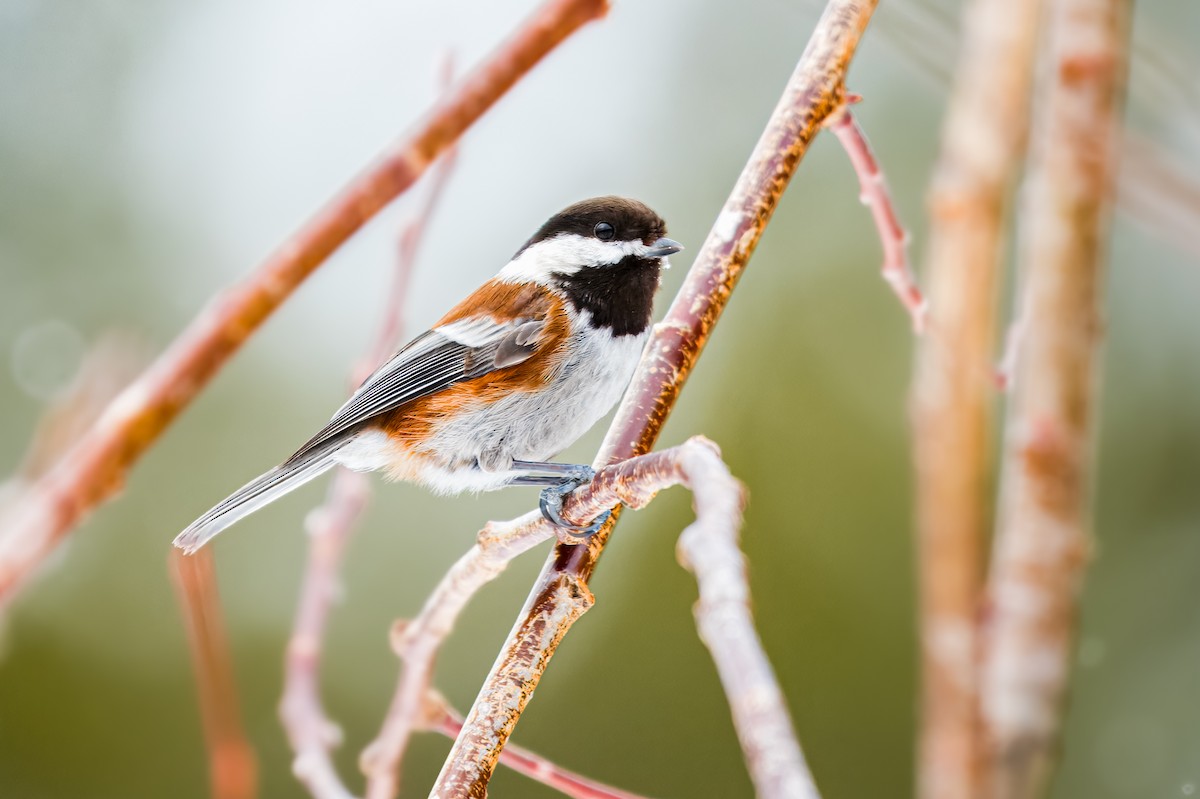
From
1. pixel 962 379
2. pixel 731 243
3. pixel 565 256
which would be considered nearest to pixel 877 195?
pixel 731 243

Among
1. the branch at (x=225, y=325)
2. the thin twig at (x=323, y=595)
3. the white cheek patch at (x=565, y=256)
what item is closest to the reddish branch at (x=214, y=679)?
the branch at (x=225, y=325)

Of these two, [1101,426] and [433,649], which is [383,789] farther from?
[1101,426]

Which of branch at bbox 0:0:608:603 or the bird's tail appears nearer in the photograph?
branch at bbox 0:0:608:603

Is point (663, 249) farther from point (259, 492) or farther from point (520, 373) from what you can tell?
point (259, 492)

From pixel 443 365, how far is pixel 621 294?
7.2 inches

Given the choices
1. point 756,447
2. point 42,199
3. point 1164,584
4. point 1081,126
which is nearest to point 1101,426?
point 1164,584

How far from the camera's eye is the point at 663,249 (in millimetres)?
928

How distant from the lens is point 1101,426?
132 centimetres

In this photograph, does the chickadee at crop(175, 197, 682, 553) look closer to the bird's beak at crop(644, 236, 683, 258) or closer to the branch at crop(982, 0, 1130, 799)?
the bird's beak at crop(644, 236, 683, 258)

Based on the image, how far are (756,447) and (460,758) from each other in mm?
806

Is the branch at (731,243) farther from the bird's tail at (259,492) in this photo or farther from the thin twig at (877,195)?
the bird's tail at (259,492)

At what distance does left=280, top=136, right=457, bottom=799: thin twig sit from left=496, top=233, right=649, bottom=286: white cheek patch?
10.6 inches

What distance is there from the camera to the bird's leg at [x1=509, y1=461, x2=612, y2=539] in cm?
63

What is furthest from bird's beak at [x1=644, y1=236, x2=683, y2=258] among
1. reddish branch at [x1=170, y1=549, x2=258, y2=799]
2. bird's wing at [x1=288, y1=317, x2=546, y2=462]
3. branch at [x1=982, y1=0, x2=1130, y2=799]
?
reddish branch at [x1=170, y1=549, x2=258, y2=799]
